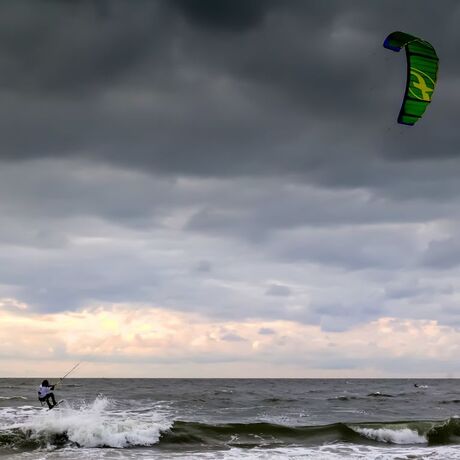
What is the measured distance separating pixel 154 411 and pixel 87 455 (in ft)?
54.1

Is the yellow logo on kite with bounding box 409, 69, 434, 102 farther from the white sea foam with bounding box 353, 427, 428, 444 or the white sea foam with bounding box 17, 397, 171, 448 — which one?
the white sea foam with bounding box 17, 397, 171, 448

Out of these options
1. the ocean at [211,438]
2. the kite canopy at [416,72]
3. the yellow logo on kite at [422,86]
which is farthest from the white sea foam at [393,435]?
the yellow logo on kite at [422,86]

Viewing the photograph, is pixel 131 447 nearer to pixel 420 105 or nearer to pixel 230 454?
pixel 230 454

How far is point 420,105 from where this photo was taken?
65.8 feet

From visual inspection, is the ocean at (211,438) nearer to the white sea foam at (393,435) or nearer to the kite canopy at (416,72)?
the white sea foam at (393,435)

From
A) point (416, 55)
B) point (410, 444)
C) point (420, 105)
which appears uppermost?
point (416, 55)

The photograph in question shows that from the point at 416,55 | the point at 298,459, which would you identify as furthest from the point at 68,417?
the point at 416,55

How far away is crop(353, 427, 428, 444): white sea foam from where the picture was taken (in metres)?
28.5

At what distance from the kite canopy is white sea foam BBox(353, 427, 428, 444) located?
15866mm

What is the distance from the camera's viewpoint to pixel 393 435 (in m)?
29.1

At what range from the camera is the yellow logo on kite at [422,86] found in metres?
20.1

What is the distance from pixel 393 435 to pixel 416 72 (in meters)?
17.1

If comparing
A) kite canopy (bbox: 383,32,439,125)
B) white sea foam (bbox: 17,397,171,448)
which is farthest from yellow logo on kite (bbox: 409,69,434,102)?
white sea foam (bbox: 17,397,171,448)

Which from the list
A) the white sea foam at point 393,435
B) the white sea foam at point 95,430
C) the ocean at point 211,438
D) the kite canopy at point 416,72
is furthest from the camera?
the white sea foam at point 393,435
